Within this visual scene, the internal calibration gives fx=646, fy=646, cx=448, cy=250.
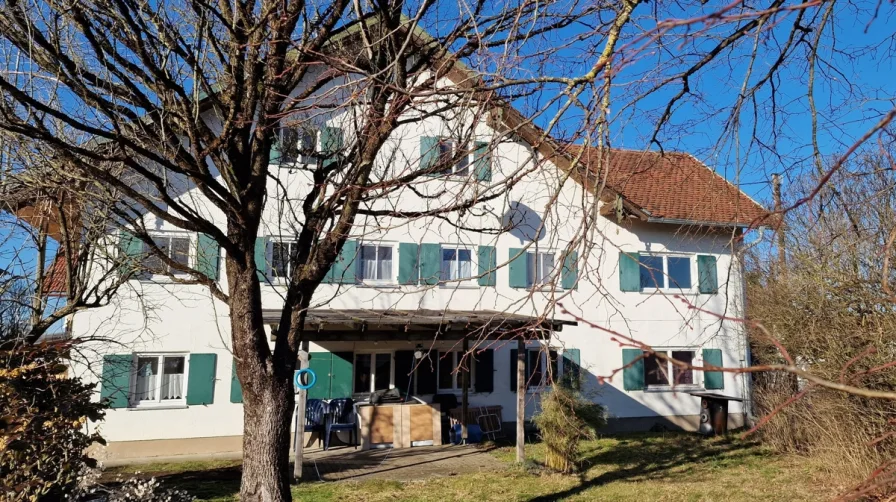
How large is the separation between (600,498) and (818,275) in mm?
4517

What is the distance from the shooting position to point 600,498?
29.7ft

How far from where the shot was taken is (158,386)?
500 inches

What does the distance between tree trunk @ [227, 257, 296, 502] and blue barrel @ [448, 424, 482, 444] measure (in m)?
8.27

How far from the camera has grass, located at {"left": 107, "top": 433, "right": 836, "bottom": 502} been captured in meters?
9.17

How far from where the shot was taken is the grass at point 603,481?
361 inches

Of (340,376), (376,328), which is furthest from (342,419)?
(376,328)

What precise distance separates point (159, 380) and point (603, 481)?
8.59 metres

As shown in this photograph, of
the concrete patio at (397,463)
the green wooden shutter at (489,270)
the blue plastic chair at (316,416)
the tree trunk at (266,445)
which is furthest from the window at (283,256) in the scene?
the concrete patio at (397,463)

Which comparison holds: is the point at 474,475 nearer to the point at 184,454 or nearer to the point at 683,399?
the point at 184,454

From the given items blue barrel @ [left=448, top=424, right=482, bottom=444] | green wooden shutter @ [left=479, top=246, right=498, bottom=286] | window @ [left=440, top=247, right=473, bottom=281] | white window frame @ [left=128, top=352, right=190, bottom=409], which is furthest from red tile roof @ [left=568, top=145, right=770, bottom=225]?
white window frame @ [left=128, top=352, right=190, bottom=409]

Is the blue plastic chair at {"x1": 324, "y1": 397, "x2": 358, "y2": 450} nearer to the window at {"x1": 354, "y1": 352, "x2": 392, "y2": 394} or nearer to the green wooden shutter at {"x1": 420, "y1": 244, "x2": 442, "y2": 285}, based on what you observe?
the window at {"x1": 354, "y1": 352, "x2": 392, "y2": 394}

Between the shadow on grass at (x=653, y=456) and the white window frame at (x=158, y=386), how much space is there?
749cm

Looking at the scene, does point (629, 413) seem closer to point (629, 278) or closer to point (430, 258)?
point (629, 278)

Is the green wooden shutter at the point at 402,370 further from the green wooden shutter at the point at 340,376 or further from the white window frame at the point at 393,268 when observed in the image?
the white window frame at the point at 393,268
